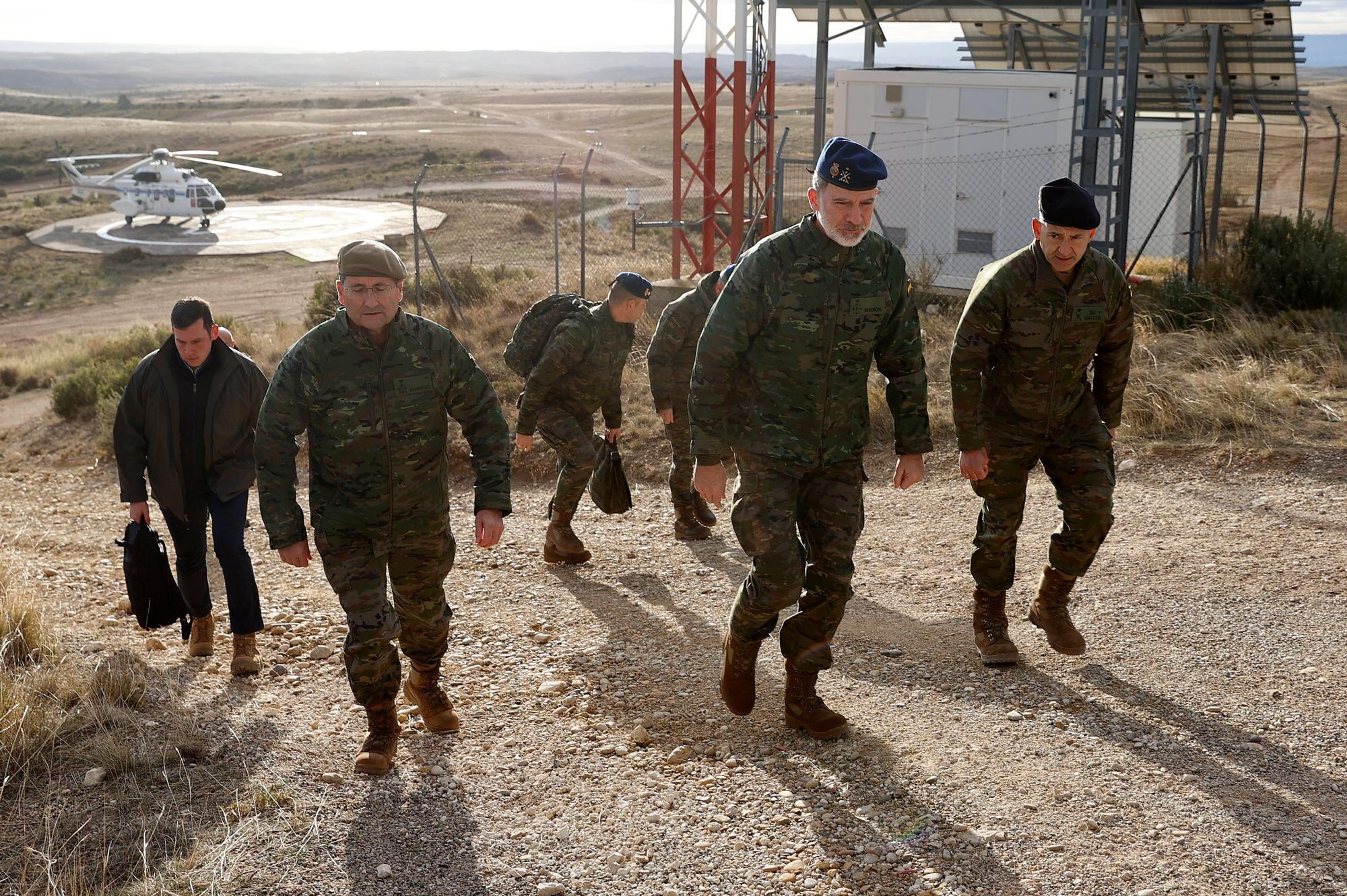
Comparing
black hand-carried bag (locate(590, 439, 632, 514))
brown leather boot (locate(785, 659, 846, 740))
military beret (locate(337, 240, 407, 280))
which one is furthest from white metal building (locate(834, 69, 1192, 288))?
military beret (locate(337, 240, 407, 280))

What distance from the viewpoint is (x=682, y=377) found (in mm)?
7324

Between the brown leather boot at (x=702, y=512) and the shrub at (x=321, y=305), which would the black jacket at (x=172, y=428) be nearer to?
the brown leather boot at (x=702, y=512)

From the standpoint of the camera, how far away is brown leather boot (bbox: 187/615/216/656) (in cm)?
599

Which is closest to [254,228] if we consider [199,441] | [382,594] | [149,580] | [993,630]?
[149,580]

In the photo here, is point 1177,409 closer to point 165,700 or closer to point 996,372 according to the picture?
point 996,372

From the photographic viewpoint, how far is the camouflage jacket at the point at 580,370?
23.0 feet

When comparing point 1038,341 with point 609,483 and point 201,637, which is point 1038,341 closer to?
point 609,483

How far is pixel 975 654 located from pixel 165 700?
140 inches

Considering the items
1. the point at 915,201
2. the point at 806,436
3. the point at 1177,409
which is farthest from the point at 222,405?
the point at 915,201

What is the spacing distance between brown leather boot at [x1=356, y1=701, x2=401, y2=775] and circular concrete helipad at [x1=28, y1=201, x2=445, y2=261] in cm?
2702

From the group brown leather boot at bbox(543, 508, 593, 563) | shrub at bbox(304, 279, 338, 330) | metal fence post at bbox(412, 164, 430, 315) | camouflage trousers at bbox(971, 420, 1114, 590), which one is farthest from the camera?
shrub at bbox(304, 279, 338, 330)

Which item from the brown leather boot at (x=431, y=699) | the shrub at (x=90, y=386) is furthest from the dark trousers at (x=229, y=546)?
the shrub at (x=90, y=386)

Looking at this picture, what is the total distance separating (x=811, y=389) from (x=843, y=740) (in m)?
1.37

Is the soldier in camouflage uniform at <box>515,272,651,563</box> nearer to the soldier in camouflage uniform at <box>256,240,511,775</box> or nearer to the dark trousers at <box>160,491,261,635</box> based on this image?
the dark trousers at <box>160,491,261,635</box>
